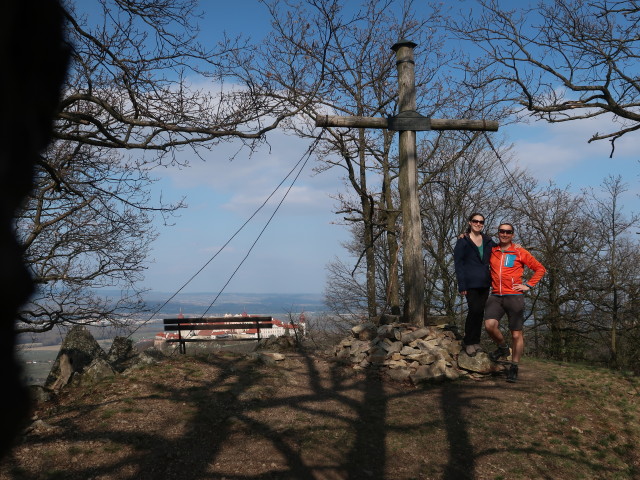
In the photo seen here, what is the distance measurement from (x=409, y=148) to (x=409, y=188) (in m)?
0.63

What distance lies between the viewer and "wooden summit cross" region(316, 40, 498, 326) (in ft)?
26.9

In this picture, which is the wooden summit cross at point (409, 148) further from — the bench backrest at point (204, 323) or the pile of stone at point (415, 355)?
the bench backrest at point (204, 323)

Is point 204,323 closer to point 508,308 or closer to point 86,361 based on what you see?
point 86,361

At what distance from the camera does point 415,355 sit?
7.79 m

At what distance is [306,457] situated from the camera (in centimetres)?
512

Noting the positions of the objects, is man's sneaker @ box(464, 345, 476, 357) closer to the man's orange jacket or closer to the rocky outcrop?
the man's orange jacket

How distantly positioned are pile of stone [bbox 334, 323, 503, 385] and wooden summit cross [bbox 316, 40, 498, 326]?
38 cm

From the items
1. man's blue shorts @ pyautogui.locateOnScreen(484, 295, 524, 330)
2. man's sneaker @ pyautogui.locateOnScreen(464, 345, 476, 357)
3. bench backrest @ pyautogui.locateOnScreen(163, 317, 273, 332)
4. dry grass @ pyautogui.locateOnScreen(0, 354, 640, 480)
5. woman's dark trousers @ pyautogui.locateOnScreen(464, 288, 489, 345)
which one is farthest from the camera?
bench backrest @ pyautogui.locateOnScreen(163, 317, 273, 332)

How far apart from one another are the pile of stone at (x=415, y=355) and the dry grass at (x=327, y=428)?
20 cm

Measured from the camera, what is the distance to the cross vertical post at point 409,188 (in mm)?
8250

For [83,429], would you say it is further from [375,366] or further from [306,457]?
[375,366]

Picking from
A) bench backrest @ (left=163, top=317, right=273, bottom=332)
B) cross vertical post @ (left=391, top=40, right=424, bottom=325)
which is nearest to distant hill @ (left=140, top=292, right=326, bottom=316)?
bench backrest @ (left=163, top=317, right=273, bottom=332)

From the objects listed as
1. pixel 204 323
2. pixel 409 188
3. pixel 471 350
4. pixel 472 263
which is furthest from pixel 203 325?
pixel 472 263

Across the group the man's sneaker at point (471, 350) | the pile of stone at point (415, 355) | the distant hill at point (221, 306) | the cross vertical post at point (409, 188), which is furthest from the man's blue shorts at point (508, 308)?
the distant hill at point (221, 306)
